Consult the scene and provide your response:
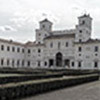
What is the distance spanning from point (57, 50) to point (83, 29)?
A: 918 cm

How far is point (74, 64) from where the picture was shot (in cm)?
5203

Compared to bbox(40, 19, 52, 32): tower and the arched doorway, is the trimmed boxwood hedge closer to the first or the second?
the arched doorway

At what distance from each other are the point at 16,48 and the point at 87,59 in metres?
20.0

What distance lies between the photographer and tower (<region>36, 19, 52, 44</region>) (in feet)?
194

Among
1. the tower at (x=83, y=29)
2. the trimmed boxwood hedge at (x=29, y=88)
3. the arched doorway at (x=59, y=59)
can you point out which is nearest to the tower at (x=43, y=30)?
the arched doorway at (x=59, y=59)

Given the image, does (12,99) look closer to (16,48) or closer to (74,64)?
(74,64)

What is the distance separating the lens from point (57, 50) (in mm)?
55625

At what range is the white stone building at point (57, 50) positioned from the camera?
50672mm

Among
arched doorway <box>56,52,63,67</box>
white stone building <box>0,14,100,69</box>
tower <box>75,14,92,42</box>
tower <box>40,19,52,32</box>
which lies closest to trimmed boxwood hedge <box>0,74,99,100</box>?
white stone building <box>0,14,100,69</box>

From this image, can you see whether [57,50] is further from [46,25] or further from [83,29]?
[46,25]

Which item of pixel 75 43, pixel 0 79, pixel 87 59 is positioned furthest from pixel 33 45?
pixel 0 79

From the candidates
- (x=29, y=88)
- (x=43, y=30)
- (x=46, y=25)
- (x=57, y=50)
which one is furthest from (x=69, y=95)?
(x=46, y=25)

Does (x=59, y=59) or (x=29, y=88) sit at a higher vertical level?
(x=59, y=59)

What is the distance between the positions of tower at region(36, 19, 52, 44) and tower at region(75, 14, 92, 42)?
396 inches
